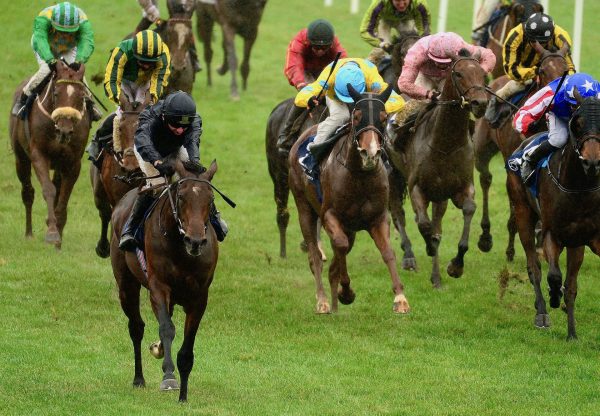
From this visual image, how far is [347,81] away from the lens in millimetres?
13062

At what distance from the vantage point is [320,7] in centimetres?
3117

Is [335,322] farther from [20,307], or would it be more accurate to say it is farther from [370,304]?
[20,307]

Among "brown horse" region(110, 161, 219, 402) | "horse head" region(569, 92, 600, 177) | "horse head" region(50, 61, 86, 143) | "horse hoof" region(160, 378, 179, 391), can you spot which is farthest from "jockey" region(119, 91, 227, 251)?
"horse head" region(50, 61, 86, 143)

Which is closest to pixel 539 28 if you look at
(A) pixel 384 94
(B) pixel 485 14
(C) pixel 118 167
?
(A) pixel 384 94

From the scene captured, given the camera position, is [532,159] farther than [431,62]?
No

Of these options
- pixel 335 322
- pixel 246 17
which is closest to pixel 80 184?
pixel 246 17

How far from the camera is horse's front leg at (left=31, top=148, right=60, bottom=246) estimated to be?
53.6 ft

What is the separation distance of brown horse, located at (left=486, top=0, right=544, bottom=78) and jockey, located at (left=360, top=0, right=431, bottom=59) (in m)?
1.95

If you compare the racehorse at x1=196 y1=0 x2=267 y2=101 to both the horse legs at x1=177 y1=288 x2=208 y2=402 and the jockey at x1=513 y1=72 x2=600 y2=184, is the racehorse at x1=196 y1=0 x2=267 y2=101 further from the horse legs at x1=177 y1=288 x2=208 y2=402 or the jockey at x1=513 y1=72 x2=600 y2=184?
the horse legs at x1=177 y1=288 x2=208 y2=402

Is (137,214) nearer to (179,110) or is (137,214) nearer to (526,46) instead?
(179,110)

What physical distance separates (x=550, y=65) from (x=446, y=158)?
1436 mm

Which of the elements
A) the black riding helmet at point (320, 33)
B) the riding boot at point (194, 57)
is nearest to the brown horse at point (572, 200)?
the black riding helmet at point (320, 33)

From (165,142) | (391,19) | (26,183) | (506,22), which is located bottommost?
(26,183)

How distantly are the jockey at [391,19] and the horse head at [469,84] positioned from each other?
432 cm
